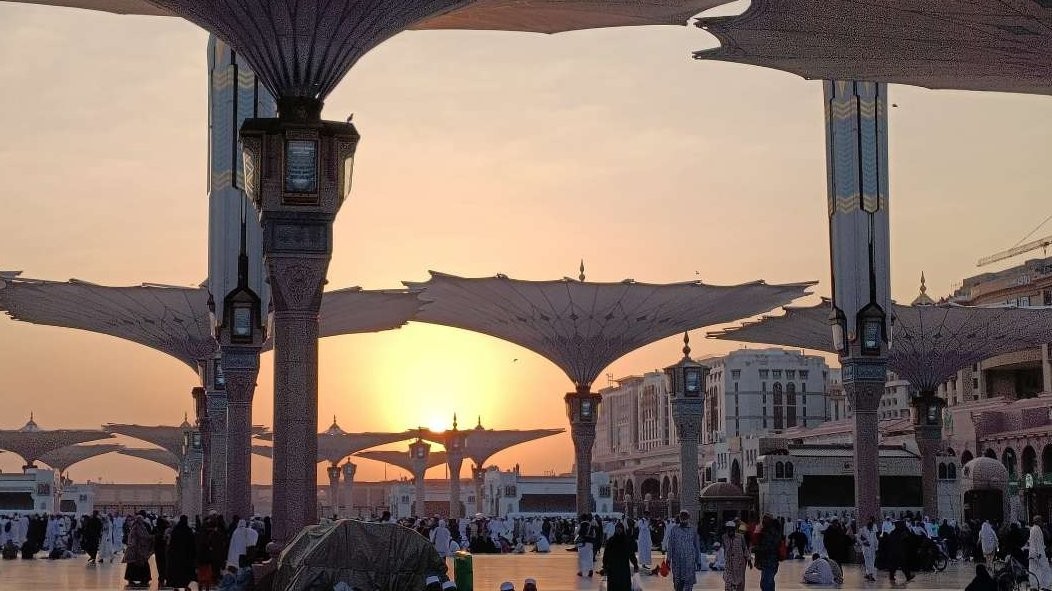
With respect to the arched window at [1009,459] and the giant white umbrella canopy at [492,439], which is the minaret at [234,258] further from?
the giant white umbrella canopy at [492,439]

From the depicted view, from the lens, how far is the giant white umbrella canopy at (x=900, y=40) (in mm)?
14602

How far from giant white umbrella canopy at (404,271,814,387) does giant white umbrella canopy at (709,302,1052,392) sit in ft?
3.79

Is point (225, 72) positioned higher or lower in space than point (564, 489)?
higher

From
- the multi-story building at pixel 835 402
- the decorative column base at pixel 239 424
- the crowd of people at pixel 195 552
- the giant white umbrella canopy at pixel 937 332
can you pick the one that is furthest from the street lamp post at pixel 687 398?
the multi-story building at pixel 835 402

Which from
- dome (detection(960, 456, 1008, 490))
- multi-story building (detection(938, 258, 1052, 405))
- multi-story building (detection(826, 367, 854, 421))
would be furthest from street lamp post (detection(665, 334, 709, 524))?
multi-story building (detection(826, 367, 854, 421))

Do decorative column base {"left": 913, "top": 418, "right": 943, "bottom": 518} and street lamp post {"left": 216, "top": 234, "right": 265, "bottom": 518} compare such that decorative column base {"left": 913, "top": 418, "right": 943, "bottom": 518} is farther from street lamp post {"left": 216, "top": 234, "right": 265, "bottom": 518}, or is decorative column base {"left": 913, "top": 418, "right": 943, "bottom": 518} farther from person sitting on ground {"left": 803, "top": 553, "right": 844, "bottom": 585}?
street lamp post {"left": 216, "top": 234, "right": 265, "bottom": 518}

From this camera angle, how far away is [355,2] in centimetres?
1595

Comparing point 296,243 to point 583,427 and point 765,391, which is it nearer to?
point 583,427

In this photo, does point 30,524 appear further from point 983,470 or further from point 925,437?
point 983,470

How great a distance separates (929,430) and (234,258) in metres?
22.9

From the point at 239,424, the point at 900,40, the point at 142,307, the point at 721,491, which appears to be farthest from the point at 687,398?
the point at 900,40

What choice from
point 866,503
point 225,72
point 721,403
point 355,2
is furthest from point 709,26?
point 721,403

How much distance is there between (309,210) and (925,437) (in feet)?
98.9

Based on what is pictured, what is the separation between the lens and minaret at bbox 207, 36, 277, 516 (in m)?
27.1
